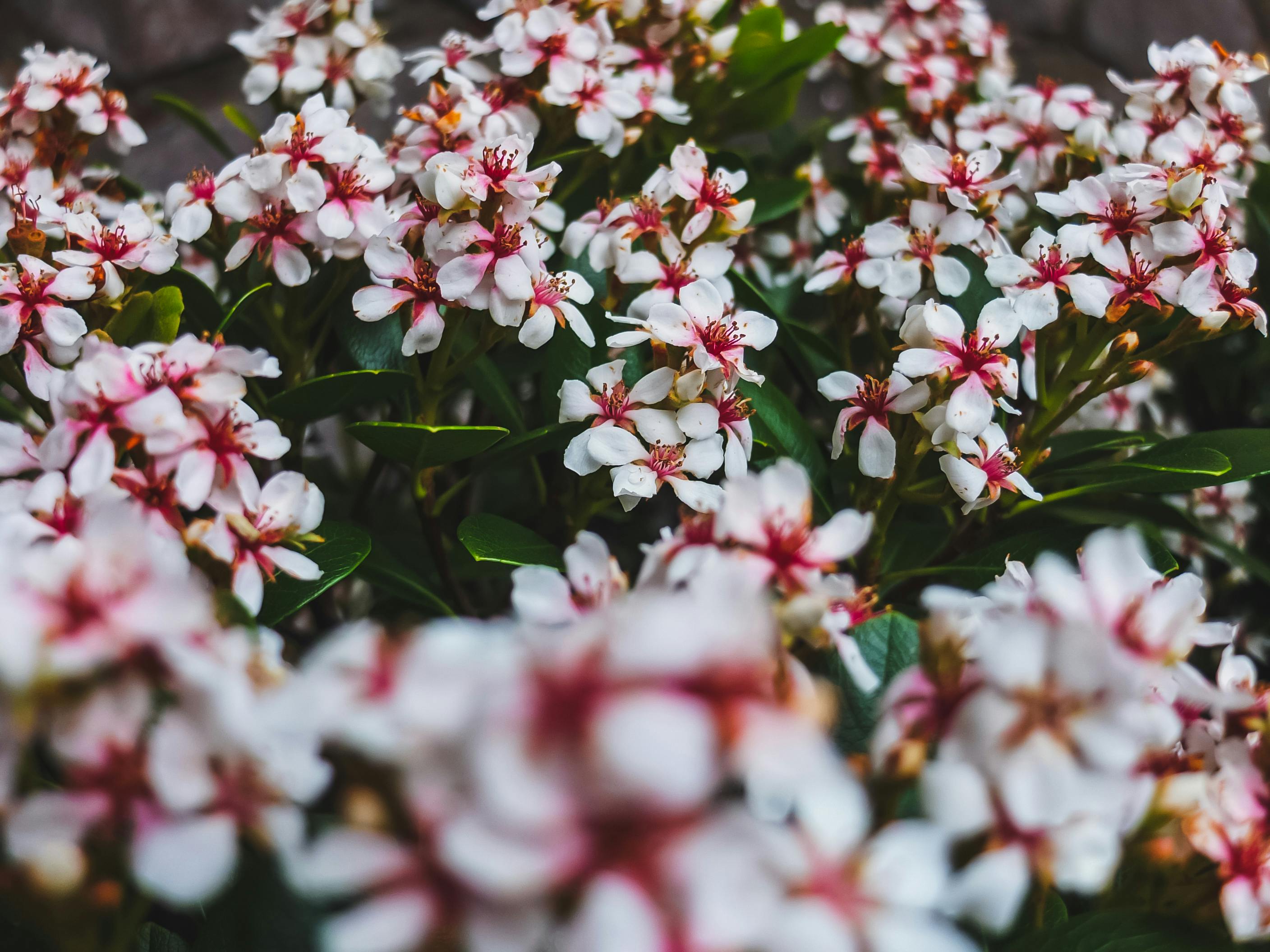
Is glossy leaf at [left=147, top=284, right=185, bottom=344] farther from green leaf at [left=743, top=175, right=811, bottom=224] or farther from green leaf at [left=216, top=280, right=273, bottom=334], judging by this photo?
green leaf at [left=743, top=175, right=811, bottom=224]

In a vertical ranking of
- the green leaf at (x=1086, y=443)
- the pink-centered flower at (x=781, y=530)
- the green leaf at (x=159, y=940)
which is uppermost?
the pink-centered flower at (x=781, y=530)

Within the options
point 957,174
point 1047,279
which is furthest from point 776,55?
point 1047,279

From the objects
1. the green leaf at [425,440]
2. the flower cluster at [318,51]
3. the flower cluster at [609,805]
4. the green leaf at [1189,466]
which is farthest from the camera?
the flower cluster at [318,51]

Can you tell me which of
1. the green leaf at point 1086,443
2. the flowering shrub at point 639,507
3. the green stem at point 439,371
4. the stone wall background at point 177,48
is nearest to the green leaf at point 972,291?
the flowering shrub at point 639,507

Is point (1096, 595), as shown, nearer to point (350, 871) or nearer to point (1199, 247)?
point (350, 871)

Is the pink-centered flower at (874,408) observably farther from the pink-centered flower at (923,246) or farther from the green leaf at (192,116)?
the green leaf at (192,116)

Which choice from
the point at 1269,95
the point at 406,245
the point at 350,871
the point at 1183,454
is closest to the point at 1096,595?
the point at 350,871
